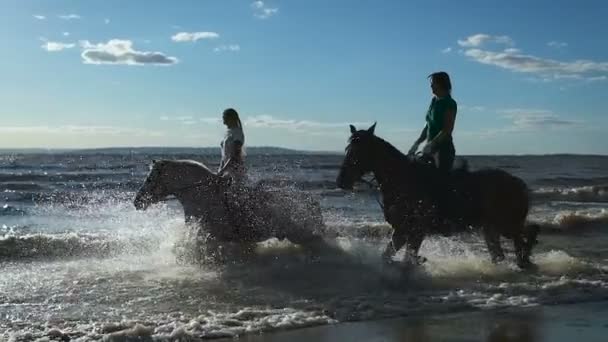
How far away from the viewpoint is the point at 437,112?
8.55 m

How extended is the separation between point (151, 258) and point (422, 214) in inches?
177

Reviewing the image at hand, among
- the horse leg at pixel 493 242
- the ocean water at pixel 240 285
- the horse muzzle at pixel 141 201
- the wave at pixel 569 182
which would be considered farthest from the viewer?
the wave at pixel 569 182

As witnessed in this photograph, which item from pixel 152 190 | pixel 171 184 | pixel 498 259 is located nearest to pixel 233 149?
pixel 171 184

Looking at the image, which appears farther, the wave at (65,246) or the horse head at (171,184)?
the wave at (65,246)

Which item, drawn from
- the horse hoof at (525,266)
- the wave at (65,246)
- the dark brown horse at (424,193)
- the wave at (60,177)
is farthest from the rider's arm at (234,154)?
the wave at (60,177)

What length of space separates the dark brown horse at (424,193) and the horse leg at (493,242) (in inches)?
5.1

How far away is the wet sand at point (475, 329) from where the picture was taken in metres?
5.93

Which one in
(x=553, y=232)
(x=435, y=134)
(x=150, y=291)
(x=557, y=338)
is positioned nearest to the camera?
(x=557, y=338)

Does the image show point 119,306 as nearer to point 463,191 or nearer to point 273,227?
point 273,227

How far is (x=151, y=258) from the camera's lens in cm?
1038

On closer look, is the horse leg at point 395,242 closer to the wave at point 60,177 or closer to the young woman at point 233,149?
the young woman at point 233,149

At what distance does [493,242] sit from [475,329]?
3.26 metres

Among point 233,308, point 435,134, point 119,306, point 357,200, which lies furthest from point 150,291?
point 357,200

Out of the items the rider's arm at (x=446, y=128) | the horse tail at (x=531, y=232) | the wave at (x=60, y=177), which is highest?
the rider's arm at (x=446, y=128)
